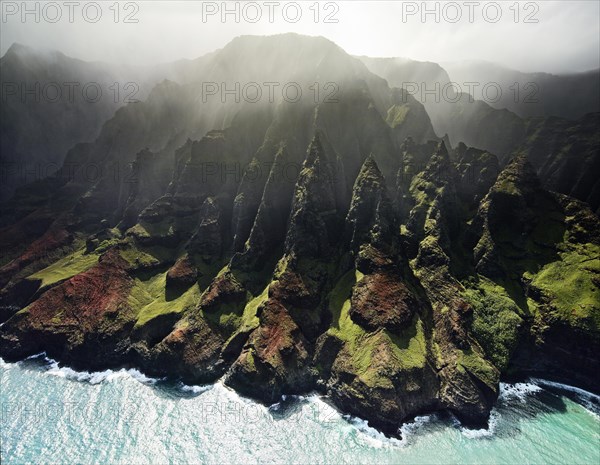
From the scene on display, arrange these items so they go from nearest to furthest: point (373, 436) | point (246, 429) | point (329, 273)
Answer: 1. point (373, 436)
2. point (246, 429)
3. point (329, 273)

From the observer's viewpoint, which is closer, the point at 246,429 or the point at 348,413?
the point at 246,429

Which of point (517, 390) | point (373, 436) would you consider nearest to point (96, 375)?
point (373, 436)

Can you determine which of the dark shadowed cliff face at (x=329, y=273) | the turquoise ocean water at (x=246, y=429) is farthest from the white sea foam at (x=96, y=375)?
the dark shadowed cliff face at (x=329, y=273)

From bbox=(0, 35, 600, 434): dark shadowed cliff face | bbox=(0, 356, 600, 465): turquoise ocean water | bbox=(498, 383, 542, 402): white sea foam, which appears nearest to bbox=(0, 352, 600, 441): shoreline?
bbox=(498, 383, 542, 402): white sea foam

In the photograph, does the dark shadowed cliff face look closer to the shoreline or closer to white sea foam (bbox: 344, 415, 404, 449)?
the shoreline

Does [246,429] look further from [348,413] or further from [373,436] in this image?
[373,436]
